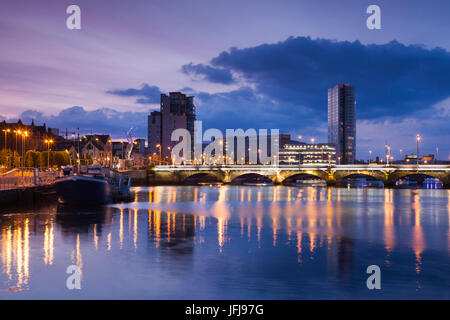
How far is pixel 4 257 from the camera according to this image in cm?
2306

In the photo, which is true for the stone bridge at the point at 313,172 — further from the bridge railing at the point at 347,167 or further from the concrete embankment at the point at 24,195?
the concrete embankment at the point at 24,195

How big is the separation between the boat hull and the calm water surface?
899 cm

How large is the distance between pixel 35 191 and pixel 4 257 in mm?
35270

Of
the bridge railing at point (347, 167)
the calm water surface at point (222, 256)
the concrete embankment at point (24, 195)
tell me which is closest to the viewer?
the calm water surface at point (222, 256)

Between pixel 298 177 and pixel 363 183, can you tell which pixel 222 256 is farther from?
pixel 298 177

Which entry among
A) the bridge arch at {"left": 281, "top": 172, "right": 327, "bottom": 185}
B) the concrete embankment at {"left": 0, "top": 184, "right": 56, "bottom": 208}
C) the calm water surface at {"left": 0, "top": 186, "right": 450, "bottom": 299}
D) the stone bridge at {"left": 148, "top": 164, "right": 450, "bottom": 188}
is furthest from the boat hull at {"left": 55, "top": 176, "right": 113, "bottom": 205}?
the bridge arch at {"left": 281, "top": 172, "right": 327, "bottom": 185}

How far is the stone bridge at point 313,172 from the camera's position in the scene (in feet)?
341

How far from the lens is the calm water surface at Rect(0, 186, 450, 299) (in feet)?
58.1

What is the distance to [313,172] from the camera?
363 ft

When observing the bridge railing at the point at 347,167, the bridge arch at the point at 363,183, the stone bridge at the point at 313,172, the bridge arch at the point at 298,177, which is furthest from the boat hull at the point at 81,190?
the bridge arch at the point at 363,183

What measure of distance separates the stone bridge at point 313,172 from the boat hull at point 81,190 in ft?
213

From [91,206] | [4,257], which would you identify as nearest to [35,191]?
[91,206]

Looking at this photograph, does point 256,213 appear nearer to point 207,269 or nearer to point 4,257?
point 207,269

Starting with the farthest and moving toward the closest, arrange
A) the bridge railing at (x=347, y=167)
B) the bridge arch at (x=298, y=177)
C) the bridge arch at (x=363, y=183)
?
1. the bridge arch at (x=298, y=177)
2. the bridge arch at (x=363, y=183)
3. the bridge railing at (x=347, y=167)
